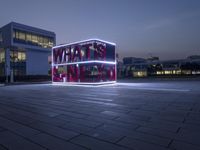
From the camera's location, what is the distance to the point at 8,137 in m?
4.09

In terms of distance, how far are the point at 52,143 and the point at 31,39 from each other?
1771 inches

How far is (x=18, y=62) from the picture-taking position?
4419cm

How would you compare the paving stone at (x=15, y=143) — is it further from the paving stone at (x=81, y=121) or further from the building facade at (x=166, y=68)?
the building facade at (x=166, y=68)

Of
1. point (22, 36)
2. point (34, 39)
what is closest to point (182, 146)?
point (22, 36)

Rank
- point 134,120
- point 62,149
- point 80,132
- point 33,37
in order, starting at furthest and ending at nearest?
point 33,37
point 134,120
point 80,132
point 62,149

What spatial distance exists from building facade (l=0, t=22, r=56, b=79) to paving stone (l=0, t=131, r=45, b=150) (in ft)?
130

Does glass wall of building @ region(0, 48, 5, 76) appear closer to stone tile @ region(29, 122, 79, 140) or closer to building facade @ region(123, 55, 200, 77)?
building facade @ region(123, 55, 200, 77)

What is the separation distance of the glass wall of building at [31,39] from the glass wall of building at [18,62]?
4.36 metres

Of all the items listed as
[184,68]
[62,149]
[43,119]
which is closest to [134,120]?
[62,149]

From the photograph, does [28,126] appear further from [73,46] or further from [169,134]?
[73,46]

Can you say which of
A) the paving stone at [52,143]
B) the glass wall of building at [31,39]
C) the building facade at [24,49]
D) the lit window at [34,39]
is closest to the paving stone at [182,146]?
the paving stone at [52,143]

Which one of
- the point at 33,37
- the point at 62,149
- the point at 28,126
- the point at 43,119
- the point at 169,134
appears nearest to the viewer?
the point at 62,149

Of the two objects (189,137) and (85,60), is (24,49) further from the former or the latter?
(189,137)

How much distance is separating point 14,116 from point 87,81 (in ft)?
58.3
